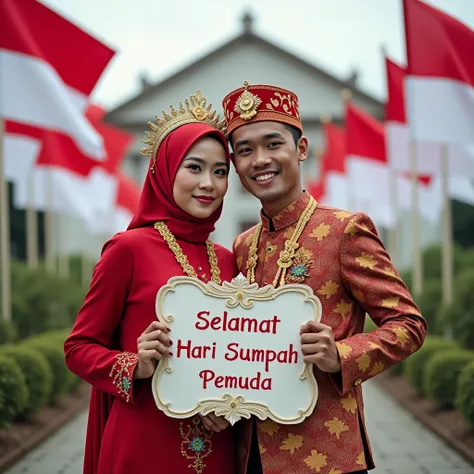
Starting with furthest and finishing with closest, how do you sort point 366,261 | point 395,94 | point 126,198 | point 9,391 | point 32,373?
point 126,198, point 395,94, point 32,373, point 9,391, point 366,261

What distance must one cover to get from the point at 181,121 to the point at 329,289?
871 millimetres

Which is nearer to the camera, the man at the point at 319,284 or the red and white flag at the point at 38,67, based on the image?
the man at the point at 319,284

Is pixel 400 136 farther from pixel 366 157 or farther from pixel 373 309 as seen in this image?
pixel 373 309

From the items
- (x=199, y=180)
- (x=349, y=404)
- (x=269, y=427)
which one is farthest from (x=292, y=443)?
(x=199, y=180)

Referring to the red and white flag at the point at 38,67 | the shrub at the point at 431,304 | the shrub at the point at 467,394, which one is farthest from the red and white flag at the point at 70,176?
the shrub at the point at 467,394

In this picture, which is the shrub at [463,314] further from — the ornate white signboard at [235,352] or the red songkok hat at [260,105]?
the ornate white signboard at [235,352]

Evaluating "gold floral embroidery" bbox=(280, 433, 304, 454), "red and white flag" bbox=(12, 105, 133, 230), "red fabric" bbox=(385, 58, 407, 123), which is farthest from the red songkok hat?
"red fabric" bbox=(385, 58, 407, 123)

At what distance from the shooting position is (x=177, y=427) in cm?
271

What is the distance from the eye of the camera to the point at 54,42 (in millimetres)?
7914

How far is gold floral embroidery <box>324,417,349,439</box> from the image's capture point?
263 centimetres

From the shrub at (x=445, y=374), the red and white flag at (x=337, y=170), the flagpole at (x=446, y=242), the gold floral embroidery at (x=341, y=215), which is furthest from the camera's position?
the red and white flag at (x=337, y=170)

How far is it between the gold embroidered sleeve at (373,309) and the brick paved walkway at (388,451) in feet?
11.8

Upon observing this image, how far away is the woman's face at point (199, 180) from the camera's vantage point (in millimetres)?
2846

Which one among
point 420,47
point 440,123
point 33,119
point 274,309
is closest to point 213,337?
point 274,309
